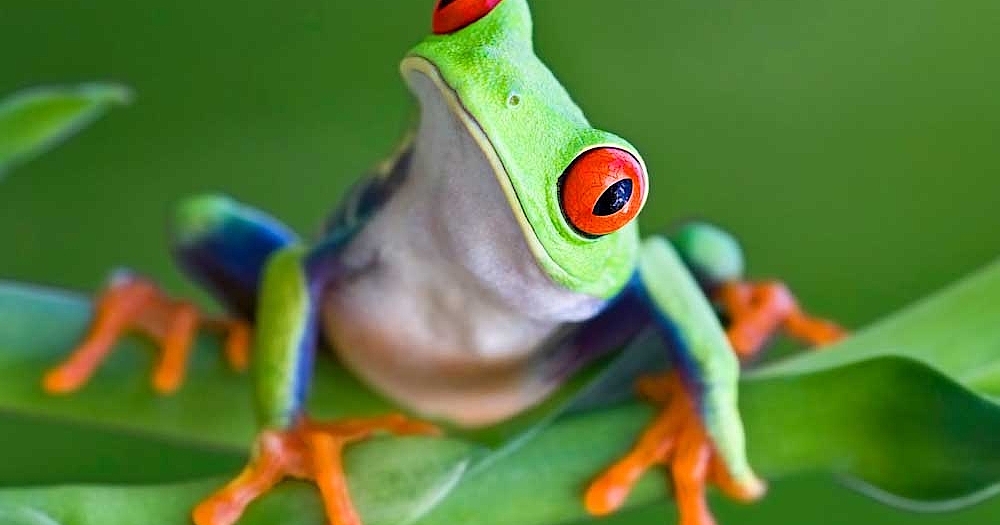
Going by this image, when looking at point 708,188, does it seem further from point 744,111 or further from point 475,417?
point 475,417

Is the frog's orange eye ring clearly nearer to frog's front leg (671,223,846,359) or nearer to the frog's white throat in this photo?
the frog's white throat

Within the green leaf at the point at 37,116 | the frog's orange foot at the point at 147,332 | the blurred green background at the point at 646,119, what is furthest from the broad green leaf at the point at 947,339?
the blurred green background at the point at 646,119

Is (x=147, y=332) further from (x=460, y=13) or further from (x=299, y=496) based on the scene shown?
(x=460, y=13)

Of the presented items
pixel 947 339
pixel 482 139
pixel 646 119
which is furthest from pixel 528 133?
pixel 646 119

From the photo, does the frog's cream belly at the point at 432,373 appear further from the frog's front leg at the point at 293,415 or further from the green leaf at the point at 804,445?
the green leaf at the point at 804,445

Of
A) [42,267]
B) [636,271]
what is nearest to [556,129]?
[636,271]

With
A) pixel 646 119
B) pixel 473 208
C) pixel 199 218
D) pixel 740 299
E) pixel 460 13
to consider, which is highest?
pixel 460 13

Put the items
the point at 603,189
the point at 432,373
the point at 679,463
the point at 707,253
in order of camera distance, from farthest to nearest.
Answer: the point at 707,253 → the point at 432,373 → the point at 679,463 → the point at 603,189
